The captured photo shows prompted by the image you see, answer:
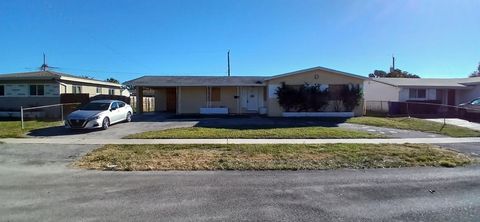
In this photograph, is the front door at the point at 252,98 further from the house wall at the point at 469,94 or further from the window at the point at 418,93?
the house wall at the point at 469,94

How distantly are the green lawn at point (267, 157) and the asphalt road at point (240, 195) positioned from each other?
0.60m

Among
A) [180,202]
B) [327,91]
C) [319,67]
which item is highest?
[319,67]

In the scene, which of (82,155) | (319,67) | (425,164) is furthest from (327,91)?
(82,155)

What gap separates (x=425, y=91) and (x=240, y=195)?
29232 mm

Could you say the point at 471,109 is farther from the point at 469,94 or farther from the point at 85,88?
the point at 85,88

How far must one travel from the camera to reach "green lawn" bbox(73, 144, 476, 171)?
28.9 ft

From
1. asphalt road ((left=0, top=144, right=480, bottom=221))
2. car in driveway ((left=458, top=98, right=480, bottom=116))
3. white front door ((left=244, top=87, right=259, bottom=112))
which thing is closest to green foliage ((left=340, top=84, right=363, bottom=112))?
white front door ((left=244, top=87, right=259, bottom=112))

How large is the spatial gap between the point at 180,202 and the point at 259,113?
817 inches

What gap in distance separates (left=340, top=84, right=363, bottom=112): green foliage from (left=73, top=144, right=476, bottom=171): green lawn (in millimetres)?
12540

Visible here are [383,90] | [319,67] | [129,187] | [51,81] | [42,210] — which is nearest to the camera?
[42,210]

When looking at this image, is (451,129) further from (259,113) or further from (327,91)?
(259,113)

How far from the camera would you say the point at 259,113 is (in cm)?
2641

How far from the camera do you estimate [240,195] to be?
6.22m

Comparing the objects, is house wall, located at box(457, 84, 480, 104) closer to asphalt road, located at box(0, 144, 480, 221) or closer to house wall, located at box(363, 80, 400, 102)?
house wall, located at box(363, 80, 400, 102)
